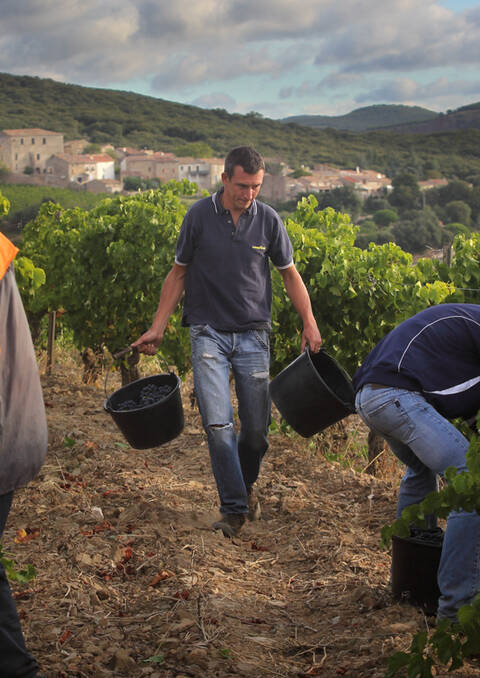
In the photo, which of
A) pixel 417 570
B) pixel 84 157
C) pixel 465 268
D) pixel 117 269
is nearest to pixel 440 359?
pixel 417 570

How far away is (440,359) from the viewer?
2.98m

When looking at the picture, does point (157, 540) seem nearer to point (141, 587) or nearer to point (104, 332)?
point (141, 587)

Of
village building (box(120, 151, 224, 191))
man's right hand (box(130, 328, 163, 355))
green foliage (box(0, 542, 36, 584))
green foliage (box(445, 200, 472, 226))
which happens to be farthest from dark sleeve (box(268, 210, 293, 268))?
village building (box(120, 151, 224, 191))

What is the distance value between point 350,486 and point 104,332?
4.14 metres

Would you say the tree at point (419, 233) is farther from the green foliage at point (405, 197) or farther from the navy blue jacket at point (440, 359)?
the navy blue jacket at point (440, 359)

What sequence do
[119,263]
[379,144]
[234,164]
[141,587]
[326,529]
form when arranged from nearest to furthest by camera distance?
1. [141,587]
2. [234,164]
3. [326,529]
4. [119,263]
5. [379,144]

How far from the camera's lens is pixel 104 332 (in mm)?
8539

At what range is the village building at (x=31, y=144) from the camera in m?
80.2

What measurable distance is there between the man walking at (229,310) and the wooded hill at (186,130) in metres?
62.1

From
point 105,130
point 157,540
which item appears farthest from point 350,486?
point 105,130

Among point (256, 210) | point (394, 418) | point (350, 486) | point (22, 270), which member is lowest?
point (350, 486)

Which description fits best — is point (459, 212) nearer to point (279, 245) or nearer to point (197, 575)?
point (279, 245)

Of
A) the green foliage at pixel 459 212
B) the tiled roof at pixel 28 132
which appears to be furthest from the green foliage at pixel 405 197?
the tiled roof at pixel 28 132

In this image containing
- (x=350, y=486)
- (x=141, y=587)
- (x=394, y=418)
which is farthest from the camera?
(x=350, y=486)
